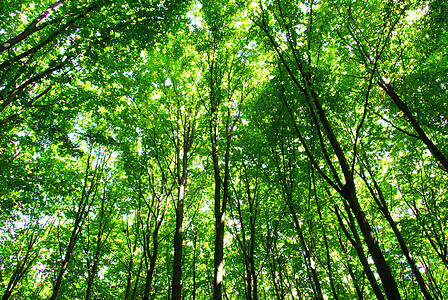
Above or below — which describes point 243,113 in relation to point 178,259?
above

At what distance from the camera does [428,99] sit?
330 inches

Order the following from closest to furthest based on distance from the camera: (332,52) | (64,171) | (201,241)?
(332,52)
(64,171)
(201,241)

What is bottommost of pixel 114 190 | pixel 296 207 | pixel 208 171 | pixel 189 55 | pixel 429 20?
pixel 296 207

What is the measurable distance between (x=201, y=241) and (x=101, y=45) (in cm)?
1443

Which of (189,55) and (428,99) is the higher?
(189,55)

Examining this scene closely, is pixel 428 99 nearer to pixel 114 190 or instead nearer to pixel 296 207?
pixel 296 207

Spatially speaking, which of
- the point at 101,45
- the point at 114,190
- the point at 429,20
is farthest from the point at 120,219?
the point at 429,20

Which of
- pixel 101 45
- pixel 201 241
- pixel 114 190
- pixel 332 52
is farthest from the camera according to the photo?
pixel 201 241

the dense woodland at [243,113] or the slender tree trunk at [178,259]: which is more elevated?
the dense woodland at [243,113]

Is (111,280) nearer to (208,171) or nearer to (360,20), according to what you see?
(208,171)

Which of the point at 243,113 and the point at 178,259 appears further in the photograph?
the point at 243,113

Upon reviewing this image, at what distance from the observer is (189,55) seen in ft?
34.6

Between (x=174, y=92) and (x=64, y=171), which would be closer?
(x=174, y=92)

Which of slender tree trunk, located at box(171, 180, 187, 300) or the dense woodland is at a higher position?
the dense woodland
